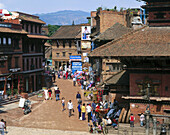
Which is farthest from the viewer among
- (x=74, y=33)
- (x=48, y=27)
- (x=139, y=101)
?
(x=48, y=27)

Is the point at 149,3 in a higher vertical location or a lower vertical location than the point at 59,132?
higher

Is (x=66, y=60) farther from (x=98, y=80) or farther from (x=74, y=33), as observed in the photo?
(x=98, y=80)

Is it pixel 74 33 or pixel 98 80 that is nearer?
pixel 98 80

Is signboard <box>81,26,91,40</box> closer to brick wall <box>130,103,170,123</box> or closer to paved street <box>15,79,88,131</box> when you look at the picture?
paved street <box>15,79,88,131</box>

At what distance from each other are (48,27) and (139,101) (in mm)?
97067

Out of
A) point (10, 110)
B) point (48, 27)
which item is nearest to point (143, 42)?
point (10, 110)

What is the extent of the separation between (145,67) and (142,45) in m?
1.75

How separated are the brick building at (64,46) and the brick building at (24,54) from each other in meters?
25.3

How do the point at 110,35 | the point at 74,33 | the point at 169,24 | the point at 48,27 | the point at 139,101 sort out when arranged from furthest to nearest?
the point at 48,27
the point at 74,33
the point at 110,35
the point at 169,24
the point at 139,101

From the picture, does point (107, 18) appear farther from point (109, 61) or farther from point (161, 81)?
Result: point (161, 81)

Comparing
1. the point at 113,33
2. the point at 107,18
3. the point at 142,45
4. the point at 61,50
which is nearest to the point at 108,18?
the point at 107,18

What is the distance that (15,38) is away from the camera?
44781 millimetres

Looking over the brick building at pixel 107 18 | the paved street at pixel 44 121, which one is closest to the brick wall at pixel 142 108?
the paved street at pixel 44 121

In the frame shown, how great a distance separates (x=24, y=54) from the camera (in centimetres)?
4834
